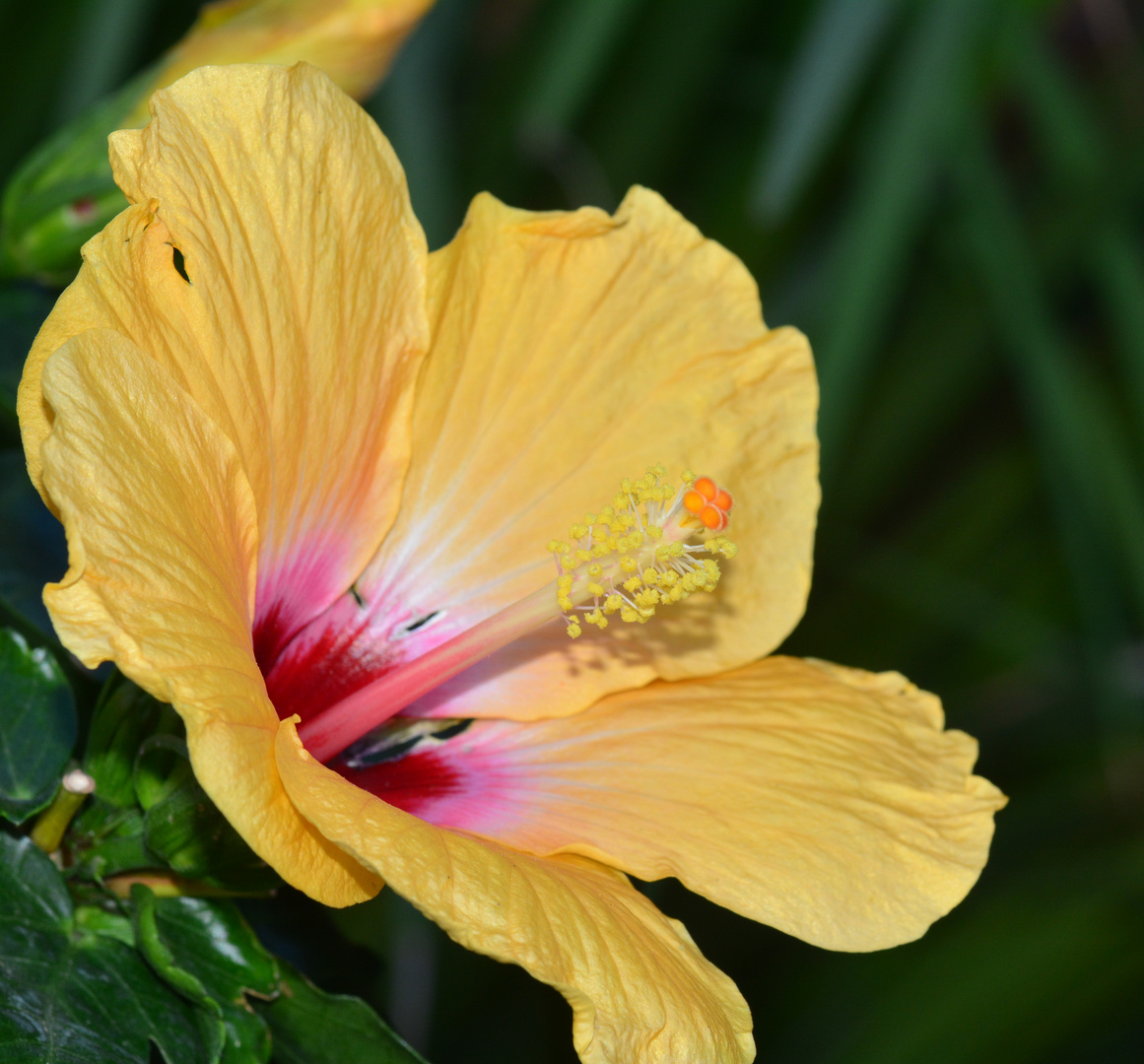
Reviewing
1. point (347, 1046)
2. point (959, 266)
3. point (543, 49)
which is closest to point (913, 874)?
point (347, 1046)

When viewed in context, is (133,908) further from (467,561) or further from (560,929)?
(467,561)

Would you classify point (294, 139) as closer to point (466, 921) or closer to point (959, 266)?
point (466, 921)

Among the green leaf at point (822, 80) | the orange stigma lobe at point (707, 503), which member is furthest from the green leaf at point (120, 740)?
the green leaf at point (822, 80)

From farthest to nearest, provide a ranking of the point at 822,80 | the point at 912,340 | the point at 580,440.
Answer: the point at 912,340 → the point at 822,80 → the point at 580,440

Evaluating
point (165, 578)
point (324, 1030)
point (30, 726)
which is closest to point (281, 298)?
point (165, 578)

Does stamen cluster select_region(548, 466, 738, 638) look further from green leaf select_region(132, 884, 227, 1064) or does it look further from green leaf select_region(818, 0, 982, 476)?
green leaf select_region(818, 0, 982, 476)

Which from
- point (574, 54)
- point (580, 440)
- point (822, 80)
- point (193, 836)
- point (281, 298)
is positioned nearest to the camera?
point (193, 836)
